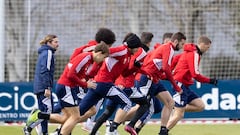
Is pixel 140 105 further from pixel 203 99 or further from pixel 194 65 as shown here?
pixel 203 99

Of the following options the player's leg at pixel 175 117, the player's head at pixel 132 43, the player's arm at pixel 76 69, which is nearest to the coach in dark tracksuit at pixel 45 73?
the player's arm at pixel 76 69

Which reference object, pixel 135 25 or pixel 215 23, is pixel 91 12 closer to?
pixel 135 25

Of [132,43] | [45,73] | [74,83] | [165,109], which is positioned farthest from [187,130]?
[74,83]

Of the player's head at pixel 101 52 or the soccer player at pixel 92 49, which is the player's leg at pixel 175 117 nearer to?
the soccer player at pixel 92 49

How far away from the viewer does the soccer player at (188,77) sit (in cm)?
1717

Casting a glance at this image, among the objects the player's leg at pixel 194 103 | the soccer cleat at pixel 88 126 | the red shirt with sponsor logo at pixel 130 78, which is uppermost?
the red shirt with sponsor logo at pixel 130 78

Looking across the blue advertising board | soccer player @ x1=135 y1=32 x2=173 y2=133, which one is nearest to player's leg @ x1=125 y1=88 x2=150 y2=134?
soccer player @ x1=135 y1=32 x2=173 y2=133

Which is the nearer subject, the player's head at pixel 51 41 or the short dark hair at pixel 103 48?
the short dark hair at pixel 103 48

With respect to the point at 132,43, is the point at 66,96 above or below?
below

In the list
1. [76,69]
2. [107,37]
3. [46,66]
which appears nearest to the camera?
[76,69]

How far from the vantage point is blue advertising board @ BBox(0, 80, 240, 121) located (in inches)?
940

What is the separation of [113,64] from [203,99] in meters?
8.80

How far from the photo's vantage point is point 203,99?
78.4ft

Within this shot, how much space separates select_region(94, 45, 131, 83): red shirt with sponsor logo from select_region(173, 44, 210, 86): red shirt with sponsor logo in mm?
2112
